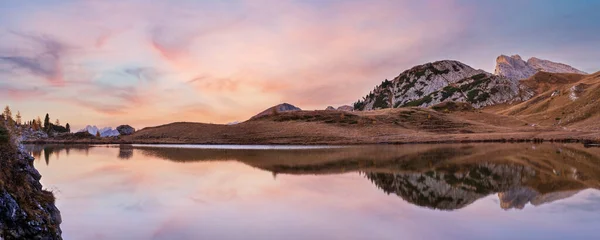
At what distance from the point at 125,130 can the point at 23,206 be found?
160 meters

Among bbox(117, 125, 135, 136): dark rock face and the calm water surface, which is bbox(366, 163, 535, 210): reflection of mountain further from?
bbox(117, 125, 135, 136): dark rock face

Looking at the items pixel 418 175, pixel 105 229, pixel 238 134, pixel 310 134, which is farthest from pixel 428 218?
pixel 238 134

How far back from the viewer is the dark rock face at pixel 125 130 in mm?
159500

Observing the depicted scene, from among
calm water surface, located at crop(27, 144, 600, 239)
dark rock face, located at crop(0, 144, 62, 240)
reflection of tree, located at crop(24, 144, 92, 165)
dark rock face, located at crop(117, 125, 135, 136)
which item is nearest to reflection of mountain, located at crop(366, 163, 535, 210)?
calm water surface, located at crop(27, 144, 600, 239)

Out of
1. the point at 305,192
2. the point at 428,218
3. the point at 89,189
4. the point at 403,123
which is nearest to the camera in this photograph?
the point at 428,218

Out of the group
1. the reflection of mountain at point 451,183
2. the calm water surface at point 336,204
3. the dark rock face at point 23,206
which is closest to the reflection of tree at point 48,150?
the calm water surface at point 336,204

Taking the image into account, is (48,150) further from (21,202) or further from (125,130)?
(21,202)

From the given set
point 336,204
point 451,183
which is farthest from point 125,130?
point 336,204

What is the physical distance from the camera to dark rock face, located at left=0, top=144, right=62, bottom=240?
1326 cm

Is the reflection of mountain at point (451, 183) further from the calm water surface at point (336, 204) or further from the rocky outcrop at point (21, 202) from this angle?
the rocky outcrop at point (21, 202)

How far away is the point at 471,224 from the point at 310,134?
4000 inches

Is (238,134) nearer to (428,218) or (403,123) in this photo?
(403,123)

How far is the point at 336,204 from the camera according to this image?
2441 cm

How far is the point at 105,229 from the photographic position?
18500mm
